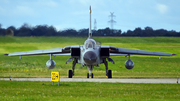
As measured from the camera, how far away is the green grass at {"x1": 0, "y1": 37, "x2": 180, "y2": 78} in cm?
3256

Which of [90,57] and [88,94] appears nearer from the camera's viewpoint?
[88,94]

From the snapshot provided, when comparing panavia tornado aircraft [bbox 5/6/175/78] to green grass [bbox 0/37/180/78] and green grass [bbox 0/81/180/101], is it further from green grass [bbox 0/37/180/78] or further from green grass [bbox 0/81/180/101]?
green grass [bbox 0/81/180/101]

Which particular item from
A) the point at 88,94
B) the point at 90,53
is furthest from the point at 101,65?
the point at 88,94

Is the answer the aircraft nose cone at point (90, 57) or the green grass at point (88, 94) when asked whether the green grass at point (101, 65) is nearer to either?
the aircraft nose cone at point (90, 57)

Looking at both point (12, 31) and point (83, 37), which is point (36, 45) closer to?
point (12, 31)

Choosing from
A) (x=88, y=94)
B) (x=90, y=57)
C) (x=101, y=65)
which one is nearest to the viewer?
(x=88, y=94)

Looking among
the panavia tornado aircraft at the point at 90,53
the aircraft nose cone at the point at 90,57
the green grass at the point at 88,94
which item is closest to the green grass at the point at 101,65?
the panavia tornado aircraft at the point at 90,53

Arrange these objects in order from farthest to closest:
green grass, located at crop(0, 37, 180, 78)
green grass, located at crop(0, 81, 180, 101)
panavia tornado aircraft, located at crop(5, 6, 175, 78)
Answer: green grass, located at crop(0, 37, 180, 78), panavia tornado aircraft, located at crop(5, 6, 175, 78), green grass, located at crop(0, 81, 180, 101)

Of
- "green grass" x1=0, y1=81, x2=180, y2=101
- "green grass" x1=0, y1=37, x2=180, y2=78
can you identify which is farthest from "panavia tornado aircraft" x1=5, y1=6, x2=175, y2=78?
"green grass" x1=0, y1=81, x2=180, y2=101

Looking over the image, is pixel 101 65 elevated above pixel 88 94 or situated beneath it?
situated beneath

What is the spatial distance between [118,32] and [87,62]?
3768cm

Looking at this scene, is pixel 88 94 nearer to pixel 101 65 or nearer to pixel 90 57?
pixel 90 57

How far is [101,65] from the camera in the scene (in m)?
42.0

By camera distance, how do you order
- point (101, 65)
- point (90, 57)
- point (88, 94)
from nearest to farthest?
point (88, 94) < point (90, 57) < point (101, 65)
